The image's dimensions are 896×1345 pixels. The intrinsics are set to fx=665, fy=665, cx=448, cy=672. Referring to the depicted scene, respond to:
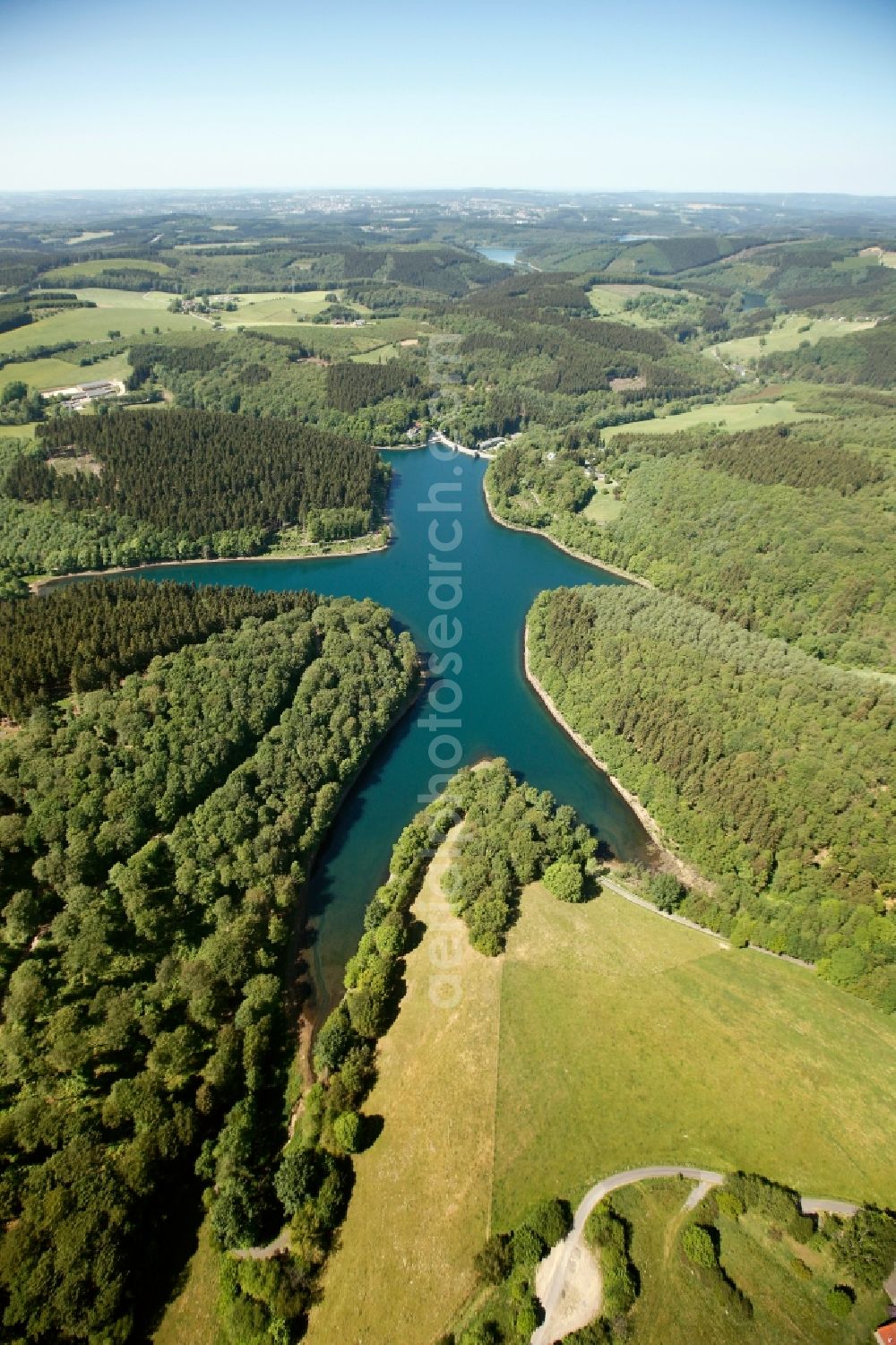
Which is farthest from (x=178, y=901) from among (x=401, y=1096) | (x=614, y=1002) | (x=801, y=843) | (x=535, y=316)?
(x=535, y=316)

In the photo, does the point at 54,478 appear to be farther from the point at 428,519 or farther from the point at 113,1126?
the point at 113,1126

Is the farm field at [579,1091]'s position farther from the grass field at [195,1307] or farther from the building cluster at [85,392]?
the building cluster at [85,392]

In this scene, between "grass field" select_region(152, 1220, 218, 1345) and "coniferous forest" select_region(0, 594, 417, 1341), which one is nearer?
"grass field" select_region(152, 1220, 218, 1345)

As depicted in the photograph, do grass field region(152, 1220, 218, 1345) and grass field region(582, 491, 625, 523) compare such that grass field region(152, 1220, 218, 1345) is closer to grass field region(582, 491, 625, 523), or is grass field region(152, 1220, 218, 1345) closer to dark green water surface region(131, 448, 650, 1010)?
dark green water surface region(131, 448, 650, 1010)

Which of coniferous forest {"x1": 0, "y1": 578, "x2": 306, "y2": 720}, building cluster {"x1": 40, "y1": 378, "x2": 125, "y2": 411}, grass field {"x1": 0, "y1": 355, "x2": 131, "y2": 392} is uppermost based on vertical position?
grass field {"x1": 0, "y1": 355, "x2": 131, "y2": 392}

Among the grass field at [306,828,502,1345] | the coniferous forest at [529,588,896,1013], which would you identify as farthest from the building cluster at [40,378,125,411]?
the grass field at [306,828,502,1345]

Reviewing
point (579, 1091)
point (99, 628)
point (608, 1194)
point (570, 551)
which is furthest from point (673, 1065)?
point (570, 551)

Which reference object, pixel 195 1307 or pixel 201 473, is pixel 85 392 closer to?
pixel 201 473

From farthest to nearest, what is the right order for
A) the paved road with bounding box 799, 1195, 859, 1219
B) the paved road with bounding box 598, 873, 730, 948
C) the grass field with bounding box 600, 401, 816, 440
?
1. the grass field with bounding box 600, 401, 816, 440
2. the paved road with bounding box 598, 873, 730, 948
3. the paved road with bounding box 799, 1195, 859, 1219
